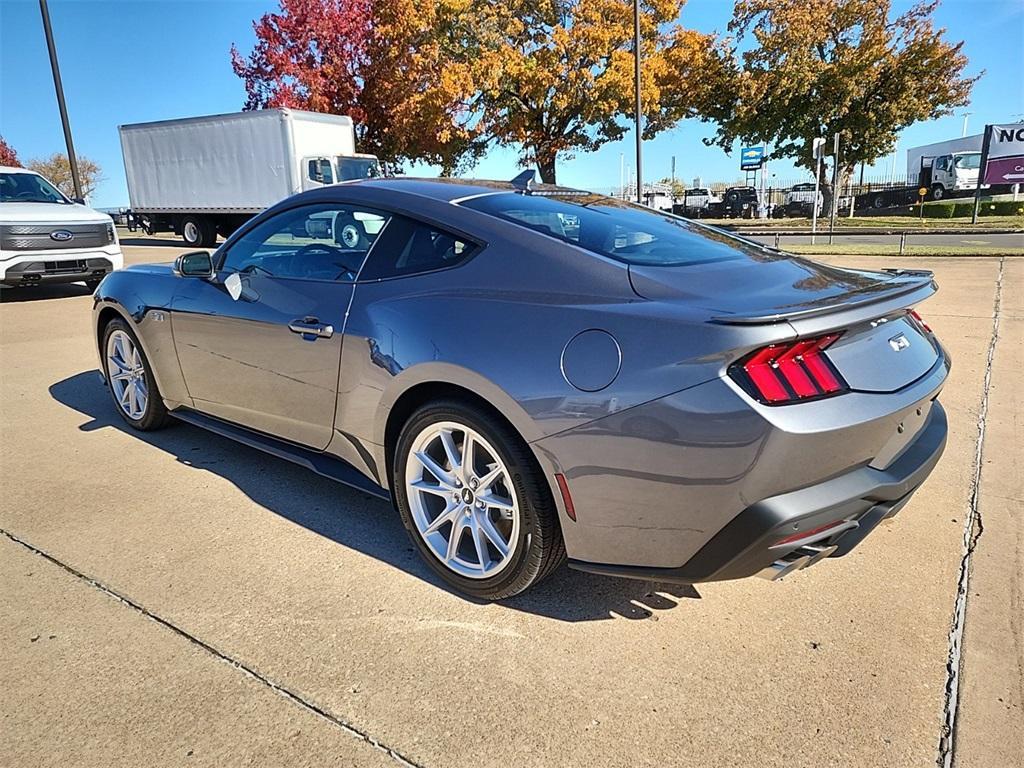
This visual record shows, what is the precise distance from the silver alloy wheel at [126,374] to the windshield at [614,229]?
2636mm

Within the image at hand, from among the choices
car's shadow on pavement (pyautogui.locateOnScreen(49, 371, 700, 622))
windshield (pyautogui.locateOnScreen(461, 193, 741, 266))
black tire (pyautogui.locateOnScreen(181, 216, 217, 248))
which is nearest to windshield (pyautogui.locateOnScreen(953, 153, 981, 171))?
black tire (pyautogui.locateOnScreen(181, 216, 217, 248))

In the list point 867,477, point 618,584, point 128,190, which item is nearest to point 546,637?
point 618,584

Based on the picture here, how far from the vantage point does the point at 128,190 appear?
23.2 metres

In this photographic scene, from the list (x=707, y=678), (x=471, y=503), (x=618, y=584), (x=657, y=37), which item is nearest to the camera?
(x=707, y=678)

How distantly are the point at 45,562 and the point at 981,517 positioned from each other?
13.2ft

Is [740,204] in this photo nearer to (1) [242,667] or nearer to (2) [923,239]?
(2) [923,239]

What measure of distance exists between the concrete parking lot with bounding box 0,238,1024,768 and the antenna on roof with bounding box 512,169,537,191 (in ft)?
5.46

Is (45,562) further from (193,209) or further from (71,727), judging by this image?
(193,209)

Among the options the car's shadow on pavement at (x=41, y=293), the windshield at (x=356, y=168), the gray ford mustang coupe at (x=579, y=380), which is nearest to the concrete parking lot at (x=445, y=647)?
the gray ford mustang coupe at (x=579, y=380)

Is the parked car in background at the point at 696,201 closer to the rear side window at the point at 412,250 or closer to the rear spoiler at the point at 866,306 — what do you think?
the rear spoiler at the point at 866,306

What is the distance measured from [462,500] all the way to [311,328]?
99 cm

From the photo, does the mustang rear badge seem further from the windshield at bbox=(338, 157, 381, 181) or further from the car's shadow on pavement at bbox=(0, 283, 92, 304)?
the windshield at bbox=(338, 157, 381, 181)

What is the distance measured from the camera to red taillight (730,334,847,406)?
1.92 metres

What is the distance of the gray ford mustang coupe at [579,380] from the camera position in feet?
6.44
